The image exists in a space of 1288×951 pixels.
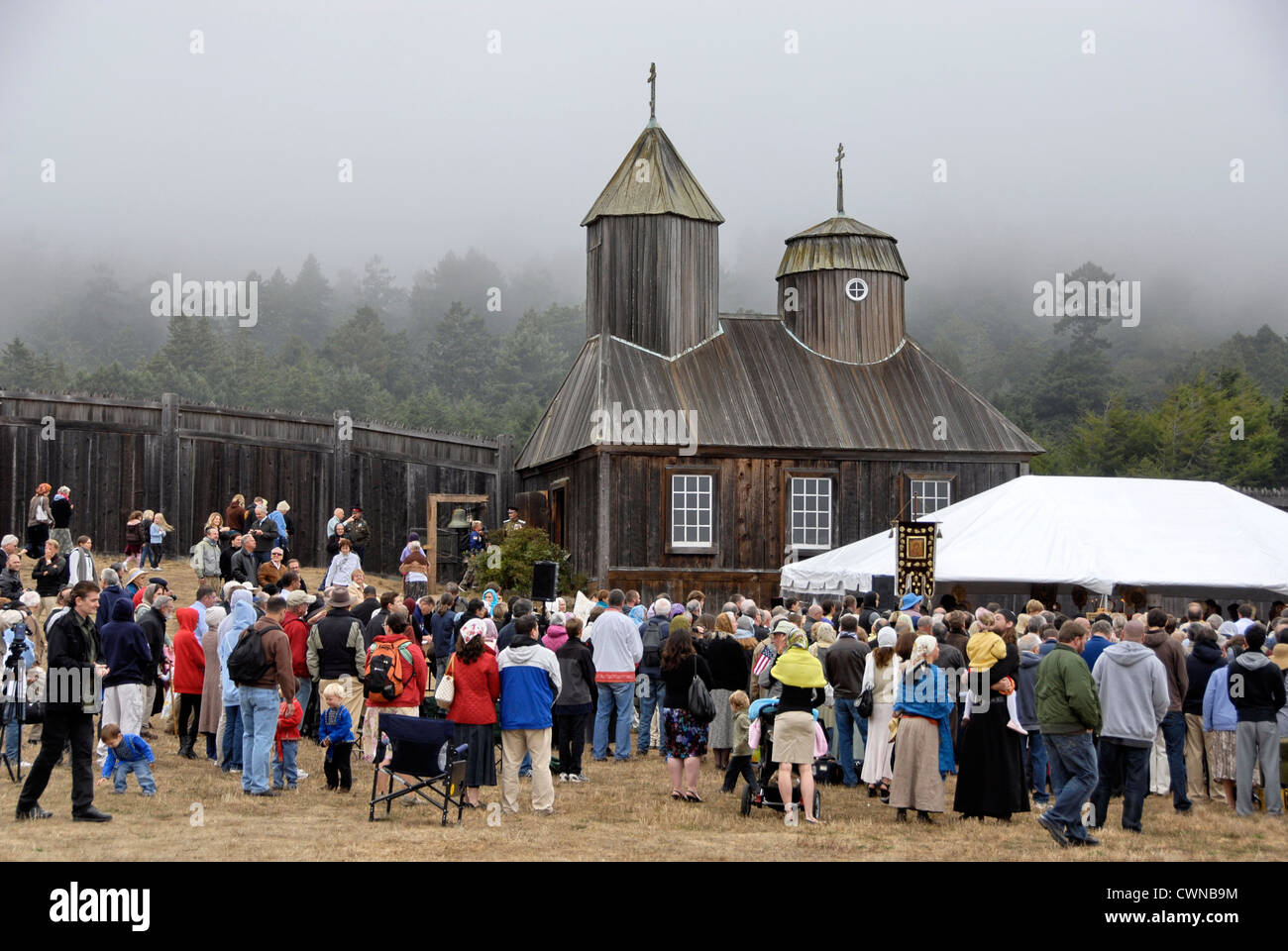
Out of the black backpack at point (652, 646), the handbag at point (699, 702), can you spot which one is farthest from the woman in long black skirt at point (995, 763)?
the black backpack at point (652, 646)

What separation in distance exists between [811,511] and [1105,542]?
1024 centimetres

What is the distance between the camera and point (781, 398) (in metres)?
30.3

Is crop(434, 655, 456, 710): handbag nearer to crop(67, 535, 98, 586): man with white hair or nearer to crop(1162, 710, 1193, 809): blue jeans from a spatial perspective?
crop(1162, 710, 1193, 809): blue jeans

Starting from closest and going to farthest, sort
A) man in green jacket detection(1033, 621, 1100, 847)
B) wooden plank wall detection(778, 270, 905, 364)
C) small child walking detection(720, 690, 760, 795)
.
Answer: man in green jacket detection(1033, 621, 1100, 847), small child walking detection(720, 690, 760, 795), wooden plank wall detection(778, 270, 905, 364)

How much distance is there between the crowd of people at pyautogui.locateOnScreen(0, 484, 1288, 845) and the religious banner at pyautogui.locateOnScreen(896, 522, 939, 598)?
3801 mm

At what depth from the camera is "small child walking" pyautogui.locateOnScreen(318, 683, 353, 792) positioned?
1326cm

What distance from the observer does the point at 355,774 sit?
48.7 feet

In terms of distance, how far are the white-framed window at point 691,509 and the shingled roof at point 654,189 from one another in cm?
600

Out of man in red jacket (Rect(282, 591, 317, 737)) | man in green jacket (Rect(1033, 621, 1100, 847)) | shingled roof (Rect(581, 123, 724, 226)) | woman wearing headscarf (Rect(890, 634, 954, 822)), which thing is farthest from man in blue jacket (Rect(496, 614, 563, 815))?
shingled roof (Rect(581, 123, 724, 226))

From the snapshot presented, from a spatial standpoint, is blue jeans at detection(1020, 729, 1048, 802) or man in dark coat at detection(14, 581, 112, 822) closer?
man in dark coat at detection(14, 581, 112, 822)

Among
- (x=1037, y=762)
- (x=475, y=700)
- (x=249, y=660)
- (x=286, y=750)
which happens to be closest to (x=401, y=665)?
(x=475, y=700)

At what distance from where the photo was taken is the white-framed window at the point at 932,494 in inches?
1186

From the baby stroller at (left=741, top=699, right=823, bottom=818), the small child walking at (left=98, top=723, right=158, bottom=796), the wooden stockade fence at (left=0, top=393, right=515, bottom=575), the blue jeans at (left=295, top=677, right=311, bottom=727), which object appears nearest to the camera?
the small child walking at (left=98, top=723, right=158, bottom=796)

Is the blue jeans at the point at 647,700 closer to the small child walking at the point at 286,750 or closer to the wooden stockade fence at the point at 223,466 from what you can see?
the small child walking at the point at 286,750
